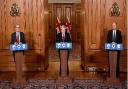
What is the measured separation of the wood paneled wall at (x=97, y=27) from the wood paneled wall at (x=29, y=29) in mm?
1084

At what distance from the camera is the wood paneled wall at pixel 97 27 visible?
7547 mm

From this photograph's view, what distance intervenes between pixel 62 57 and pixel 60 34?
506 millimetres

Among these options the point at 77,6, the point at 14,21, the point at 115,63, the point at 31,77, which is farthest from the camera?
the point at 77,6

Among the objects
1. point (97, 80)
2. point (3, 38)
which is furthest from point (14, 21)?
point (97, 80)

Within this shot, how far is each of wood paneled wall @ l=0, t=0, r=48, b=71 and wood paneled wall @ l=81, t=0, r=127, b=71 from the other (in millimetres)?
1084

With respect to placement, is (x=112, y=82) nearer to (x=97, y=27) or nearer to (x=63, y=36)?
(x=63, y=36)

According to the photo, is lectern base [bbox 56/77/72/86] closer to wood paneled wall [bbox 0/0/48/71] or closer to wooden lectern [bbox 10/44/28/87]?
wooden lectern [bbox 10/44/28/87]

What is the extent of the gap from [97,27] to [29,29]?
1.76 meters

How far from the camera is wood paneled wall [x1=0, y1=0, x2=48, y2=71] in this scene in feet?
24.7

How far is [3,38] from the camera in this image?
7652 mm

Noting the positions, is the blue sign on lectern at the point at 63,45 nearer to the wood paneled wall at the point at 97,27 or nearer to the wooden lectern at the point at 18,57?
the wooden lectern at the point at 18,57

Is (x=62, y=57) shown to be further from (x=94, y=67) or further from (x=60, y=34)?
(x=94, y=67)

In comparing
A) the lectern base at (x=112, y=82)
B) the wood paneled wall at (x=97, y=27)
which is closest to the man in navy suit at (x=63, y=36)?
the lectern base at (x=112, y=82)

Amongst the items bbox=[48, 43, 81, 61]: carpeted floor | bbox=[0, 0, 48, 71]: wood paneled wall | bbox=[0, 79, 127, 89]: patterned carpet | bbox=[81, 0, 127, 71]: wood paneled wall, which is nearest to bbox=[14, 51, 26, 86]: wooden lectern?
bbox=[0, 79, 127, 89]: patterned carpet
